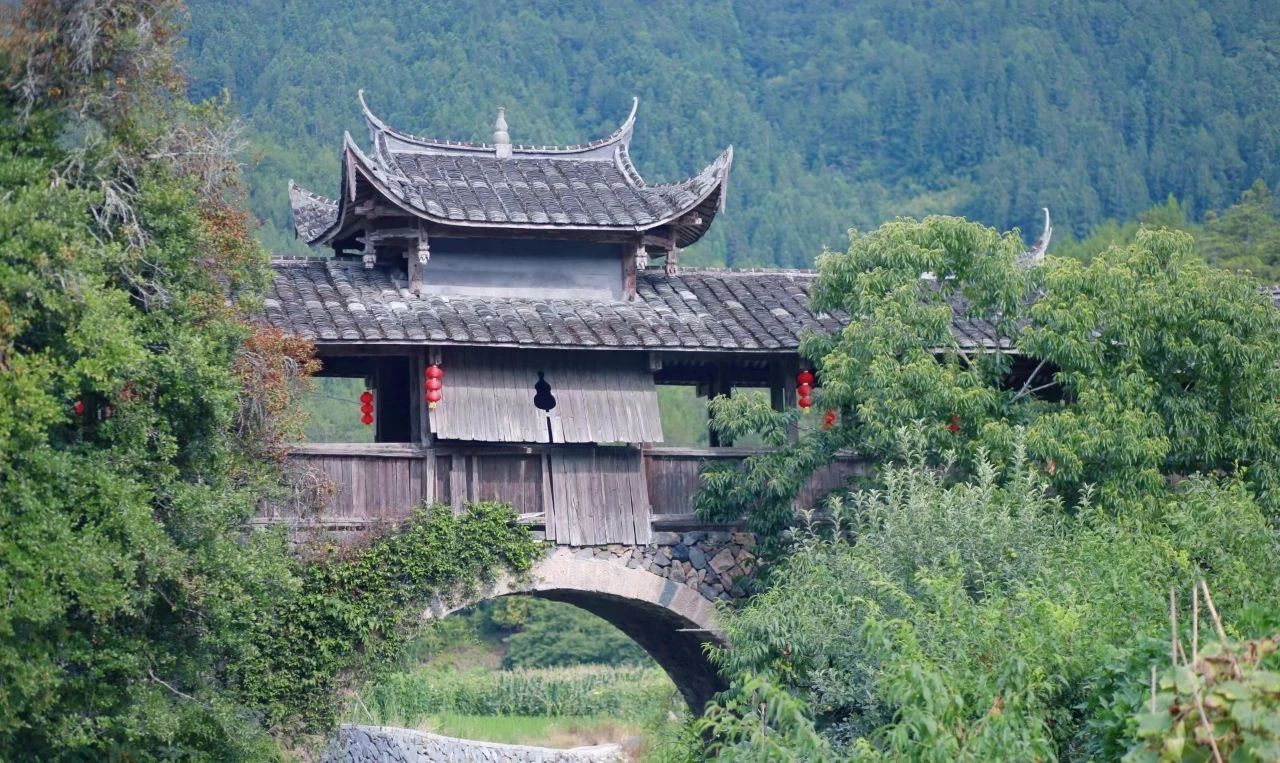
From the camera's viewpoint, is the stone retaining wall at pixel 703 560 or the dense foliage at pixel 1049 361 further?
the stone retaining wall at pixel 703 560

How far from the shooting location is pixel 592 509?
1406cm

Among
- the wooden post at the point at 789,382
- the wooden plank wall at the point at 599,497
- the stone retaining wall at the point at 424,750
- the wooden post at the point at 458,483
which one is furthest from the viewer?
the stone retaining wall at the point at 424,750

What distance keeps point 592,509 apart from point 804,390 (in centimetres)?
205

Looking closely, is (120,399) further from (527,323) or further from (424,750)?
(424,750)

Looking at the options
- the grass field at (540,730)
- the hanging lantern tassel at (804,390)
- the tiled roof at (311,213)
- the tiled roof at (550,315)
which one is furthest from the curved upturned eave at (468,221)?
the grass field at (540,730)

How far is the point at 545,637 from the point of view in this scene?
115 ft

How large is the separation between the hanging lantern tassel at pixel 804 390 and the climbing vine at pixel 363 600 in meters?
2.55

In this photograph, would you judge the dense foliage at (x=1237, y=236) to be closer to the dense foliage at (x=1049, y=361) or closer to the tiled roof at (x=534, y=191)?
the tiled roof at (x=534, y=191)

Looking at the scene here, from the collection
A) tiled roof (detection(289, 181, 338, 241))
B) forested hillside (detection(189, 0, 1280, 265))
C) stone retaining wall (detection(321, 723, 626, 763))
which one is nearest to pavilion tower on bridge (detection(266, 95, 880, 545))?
tiled roof (detection(289, 181, 338, 241))

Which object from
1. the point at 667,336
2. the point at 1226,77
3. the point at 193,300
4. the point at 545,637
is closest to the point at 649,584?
the point at 667,336

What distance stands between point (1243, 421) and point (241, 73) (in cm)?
4304

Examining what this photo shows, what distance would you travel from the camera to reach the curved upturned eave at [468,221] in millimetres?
13648

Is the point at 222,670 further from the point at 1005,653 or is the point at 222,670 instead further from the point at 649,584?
the point at 1005,653

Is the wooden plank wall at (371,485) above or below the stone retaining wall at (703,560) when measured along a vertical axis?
above
